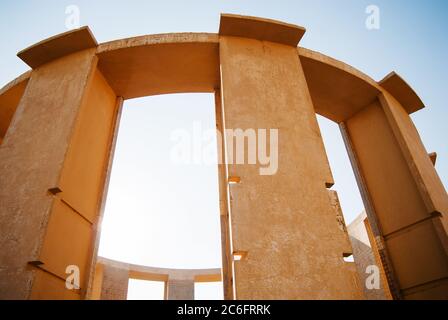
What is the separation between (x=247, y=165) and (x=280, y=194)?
0.55 m

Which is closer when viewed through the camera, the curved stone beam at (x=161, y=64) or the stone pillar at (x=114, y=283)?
the curved stone beam at (x=161, y=64)

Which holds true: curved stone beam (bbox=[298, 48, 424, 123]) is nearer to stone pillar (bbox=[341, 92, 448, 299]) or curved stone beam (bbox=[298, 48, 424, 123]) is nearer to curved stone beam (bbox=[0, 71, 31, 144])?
stone pillar (bbox=[341, 92, 448, 299])

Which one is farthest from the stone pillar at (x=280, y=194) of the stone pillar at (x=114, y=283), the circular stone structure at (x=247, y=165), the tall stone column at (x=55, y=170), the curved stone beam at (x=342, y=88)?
the stone pillar at (x=114, y=283)

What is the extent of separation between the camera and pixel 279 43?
5.66 m

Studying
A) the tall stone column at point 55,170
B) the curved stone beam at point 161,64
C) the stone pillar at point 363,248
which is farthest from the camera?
the stone pillar at point 363,248

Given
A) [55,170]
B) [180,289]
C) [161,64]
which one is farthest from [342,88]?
[180,289]

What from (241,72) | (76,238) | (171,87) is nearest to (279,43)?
(241,72)

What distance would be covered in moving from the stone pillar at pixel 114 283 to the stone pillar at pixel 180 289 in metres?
1.94

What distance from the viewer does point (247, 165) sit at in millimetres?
3969

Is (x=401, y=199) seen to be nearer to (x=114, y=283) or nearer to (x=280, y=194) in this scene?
(x=280, y=194)

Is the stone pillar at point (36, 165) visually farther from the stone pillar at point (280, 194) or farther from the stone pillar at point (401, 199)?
the stone pillar at point (401, 199)

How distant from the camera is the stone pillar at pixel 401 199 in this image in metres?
5.23

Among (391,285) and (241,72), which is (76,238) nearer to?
(241,72)

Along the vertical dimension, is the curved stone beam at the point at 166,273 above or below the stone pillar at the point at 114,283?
above
